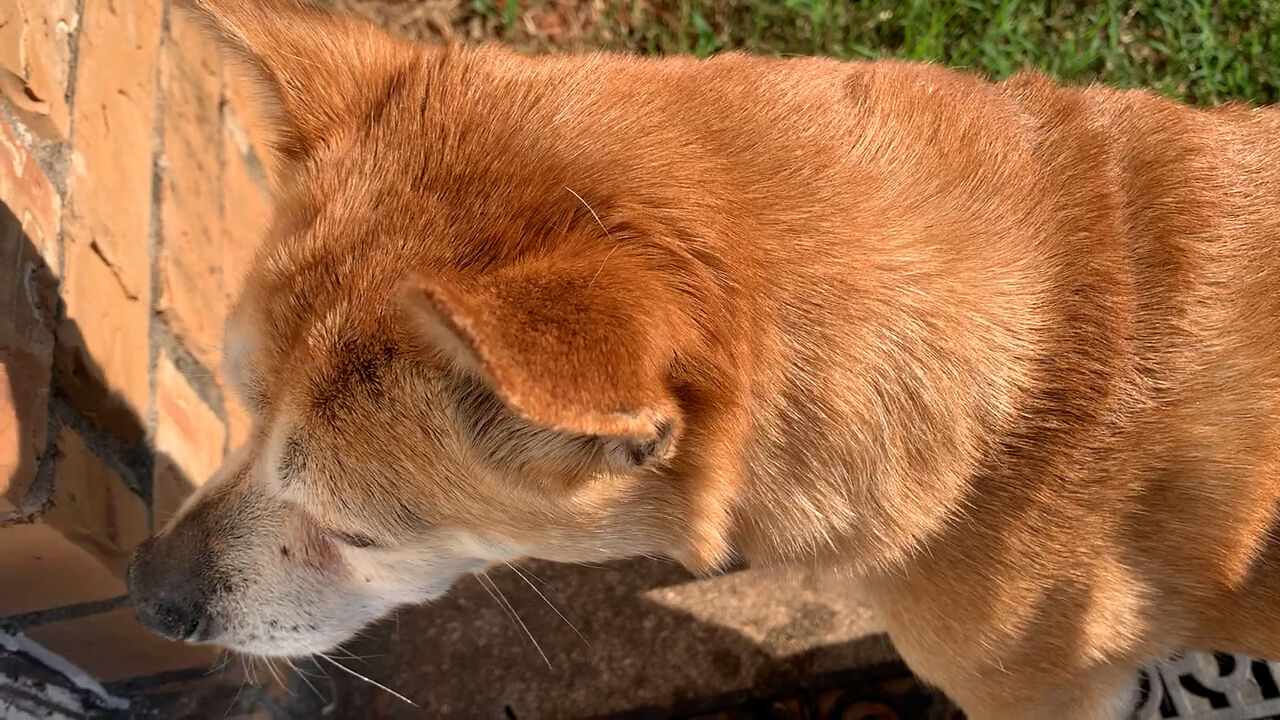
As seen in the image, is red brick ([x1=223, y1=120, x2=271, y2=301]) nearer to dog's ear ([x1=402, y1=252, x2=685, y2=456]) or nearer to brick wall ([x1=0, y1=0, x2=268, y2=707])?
brick wall ([x1=0, y1=0, x2=268, y2=707])

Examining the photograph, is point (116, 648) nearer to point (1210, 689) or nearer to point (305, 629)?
point (305, 629)

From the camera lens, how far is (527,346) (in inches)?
38.1

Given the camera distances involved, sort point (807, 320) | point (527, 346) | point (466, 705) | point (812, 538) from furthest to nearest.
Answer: point (466, 705), point (812, 538), point (807, 320), point (527, 346)

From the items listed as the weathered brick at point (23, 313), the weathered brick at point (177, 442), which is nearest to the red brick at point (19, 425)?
the weathered brick at point (23, 313)

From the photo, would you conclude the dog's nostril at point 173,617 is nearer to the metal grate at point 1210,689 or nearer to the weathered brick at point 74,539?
the weathered brick at point 74,539

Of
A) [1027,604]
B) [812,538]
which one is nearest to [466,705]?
[812,538]

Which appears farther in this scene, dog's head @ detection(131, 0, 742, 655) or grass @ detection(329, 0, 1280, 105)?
grass @ detection(329, 0, 1280, 105)

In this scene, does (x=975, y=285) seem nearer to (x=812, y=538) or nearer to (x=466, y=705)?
(x=812, y=538)

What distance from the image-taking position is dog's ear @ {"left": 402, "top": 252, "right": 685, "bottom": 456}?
3.04 feet

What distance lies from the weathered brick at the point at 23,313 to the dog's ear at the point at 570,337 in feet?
3.14

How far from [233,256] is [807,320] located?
1.94 meters

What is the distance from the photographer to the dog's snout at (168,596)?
1687 mm

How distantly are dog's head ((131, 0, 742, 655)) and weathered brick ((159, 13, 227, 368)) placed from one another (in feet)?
2.35

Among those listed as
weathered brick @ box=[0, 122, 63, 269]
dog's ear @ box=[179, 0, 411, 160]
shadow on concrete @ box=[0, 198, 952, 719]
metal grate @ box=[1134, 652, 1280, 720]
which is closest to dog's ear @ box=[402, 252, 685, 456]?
dog's ear @ box=[179, 0, 411, 160]
